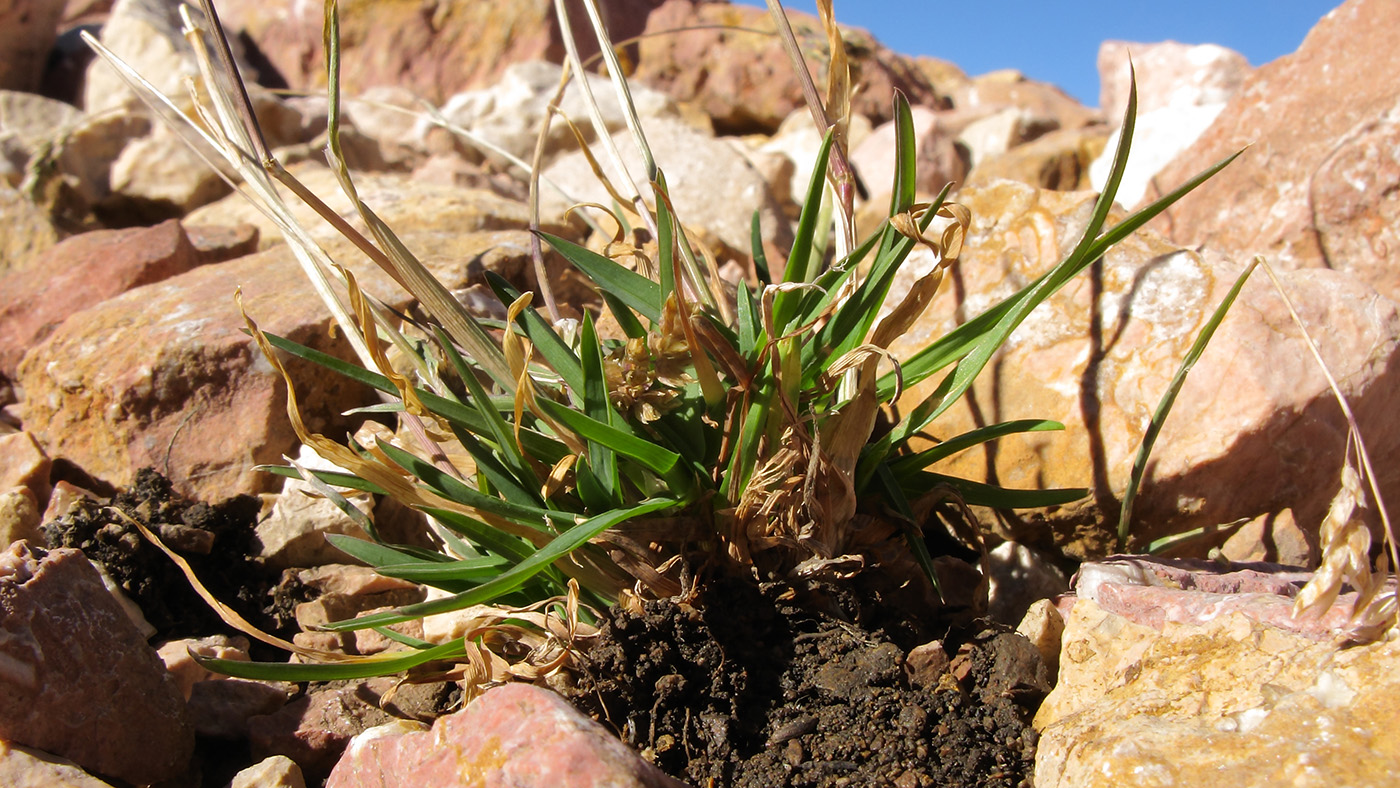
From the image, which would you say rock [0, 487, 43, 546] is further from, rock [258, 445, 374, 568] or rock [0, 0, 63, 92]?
rock [0, 0, 63, 92]

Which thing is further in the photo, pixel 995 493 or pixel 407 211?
pixel 407 211

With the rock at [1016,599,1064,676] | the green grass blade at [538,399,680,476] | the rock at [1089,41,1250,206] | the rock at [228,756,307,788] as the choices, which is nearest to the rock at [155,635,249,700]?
the rock at [228,756,307,788]

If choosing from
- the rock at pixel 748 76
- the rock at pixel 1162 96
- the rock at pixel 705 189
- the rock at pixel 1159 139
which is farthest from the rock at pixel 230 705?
the rock at pixel 748 76

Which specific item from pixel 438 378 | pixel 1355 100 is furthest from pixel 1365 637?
pixel 1355 100

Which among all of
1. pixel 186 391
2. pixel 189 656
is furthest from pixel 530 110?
pixel 189 656

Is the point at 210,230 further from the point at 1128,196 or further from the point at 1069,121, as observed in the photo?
the point at 1069,121

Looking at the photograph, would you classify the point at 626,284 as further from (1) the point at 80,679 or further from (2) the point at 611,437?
(1) the point at 80,679

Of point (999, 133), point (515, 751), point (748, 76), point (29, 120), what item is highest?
point (748, 76)
